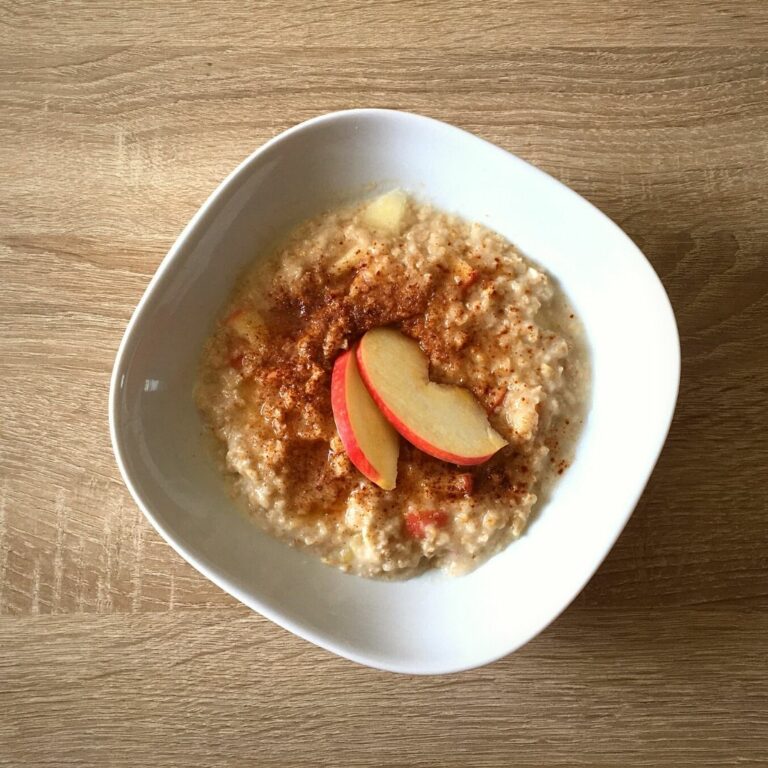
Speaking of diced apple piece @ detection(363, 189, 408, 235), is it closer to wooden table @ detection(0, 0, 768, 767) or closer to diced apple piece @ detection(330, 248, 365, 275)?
diced apple piece @ detection(330, 248, 365, 275)

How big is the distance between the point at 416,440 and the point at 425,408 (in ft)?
0.23

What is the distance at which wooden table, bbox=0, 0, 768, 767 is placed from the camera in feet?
5.53

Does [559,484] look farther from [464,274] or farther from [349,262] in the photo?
[349,262]

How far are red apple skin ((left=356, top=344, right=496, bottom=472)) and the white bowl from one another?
0.70 ft

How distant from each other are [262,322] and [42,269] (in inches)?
22.3

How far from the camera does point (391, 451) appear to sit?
1.57 m

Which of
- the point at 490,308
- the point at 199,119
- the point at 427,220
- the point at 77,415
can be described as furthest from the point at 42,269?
the point at 490,308

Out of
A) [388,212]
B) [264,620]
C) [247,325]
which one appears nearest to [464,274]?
[388,212]

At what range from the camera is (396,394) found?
155cm

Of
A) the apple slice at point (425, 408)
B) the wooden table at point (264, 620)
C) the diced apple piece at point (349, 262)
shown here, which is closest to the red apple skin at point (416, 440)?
the apple slice at point (425, 408)

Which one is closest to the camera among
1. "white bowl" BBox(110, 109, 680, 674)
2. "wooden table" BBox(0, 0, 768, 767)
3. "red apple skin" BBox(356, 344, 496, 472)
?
"white bowl" BBox(110, 109, 680, 674)

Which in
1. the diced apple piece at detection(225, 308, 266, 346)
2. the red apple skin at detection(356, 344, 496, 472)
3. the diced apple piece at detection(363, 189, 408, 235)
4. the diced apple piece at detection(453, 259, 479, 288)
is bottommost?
the red apple skin at detection(356, 344, 496, 472)

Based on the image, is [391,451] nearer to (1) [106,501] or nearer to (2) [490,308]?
(2) [490,308]

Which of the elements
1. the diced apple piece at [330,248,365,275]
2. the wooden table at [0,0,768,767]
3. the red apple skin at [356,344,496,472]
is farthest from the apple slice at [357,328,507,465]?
the wooden table at [0,0,768,767]
